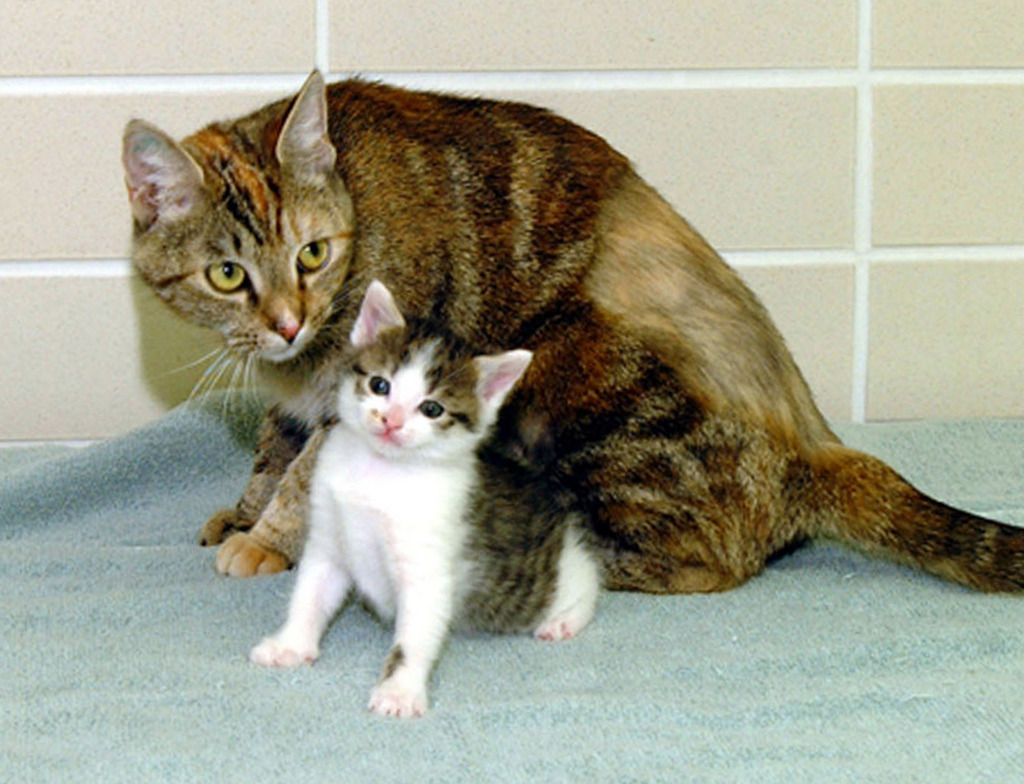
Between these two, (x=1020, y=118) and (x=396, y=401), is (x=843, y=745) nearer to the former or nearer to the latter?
(x=396, y=401)

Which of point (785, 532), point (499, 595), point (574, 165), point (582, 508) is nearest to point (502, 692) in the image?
point (499, 595)

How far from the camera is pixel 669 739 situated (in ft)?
6.41

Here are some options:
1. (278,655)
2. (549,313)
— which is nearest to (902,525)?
(549,313)

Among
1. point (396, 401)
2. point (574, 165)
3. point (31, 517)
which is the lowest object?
point (31, 517)

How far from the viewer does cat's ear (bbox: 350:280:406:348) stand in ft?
7.57

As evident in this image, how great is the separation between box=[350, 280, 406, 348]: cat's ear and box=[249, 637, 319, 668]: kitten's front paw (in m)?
0.50

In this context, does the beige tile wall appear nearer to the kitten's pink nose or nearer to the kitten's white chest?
the kitten's white chest

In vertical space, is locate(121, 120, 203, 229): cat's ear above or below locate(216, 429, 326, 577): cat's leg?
above

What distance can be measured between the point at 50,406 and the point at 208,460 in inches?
19.5

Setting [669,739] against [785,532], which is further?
[785,532]

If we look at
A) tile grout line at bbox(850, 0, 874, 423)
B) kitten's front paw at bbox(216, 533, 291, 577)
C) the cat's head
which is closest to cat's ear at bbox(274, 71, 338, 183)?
the cat's head

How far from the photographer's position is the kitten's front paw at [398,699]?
203 centimetres

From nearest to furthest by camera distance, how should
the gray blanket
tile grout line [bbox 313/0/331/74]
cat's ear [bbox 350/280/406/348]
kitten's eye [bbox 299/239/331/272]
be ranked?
the gray blanket, cat's ear [bbox 350/280/406/348], kitten's eye [bbox 299/239/331/272], tile grout line [bbox 313/0/331/74]

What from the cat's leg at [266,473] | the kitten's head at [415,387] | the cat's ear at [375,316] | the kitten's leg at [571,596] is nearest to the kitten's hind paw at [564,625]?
the kitten's leg at [571,596]
